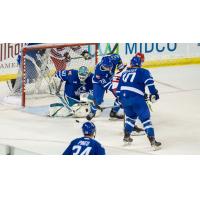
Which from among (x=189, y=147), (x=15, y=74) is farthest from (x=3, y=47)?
(x=189, y=147)

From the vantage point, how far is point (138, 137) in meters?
9.03

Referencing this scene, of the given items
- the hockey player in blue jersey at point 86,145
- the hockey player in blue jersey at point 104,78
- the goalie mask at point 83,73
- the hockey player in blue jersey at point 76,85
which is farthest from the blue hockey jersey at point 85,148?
the goalie mask at point 83,73

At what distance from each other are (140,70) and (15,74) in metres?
0.94

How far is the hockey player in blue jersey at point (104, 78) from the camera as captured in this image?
29.9ft

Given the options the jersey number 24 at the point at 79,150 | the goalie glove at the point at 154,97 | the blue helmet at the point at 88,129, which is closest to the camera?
the jersey number 24 at the point at 79,150

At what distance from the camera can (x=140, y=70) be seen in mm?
9039

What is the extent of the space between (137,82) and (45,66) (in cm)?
79

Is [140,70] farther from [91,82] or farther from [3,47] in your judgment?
[3,47]

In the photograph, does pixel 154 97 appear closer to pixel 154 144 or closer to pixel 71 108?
pixel 154 144

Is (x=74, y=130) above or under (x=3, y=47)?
under

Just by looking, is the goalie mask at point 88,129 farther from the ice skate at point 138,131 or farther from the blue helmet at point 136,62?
the blue helmet at point 136,62

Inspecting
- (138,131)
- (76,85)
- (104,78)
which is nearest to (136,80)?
(104,78)

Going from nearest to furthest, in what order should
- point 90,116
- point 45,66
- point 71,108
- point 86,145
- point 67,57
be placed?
1. point 86,145
2. point 90,116
3. point 71,108
4. point 67,57
5. point 45,66
